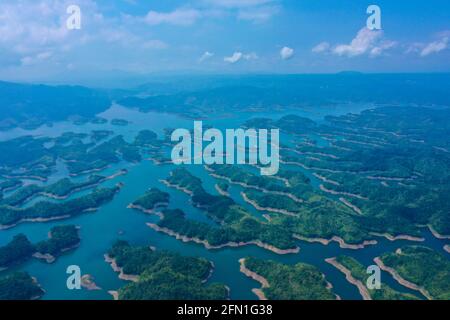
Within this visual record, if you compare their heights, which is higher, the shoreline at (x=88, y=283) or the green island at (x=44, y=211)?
the green island at (x=44, y=211)

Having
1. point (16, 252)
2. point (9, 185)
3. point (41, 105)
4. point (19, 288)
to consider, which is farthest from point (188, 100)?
point (19, 288)

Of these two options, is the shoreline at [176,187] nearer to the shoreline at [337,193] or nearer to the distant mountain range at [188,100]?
the shoreline at [337,193]

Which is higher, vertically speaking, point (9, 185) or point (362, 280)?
point (9, 185)

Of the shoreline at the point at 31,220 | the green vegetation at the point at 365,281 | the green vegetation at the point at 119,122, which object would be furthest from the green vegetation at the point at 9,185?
the green vegetation at the point at 119,122

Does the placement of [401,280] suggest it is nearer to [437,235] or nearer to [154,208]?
[437,235]

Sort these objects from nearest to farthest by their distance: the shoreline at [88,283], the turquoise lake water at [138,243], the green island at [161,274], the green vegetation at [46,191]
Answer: the green island at [161,274] → the shoreline at [88,283] → the turquoise lake water at [138,243] → the green vegetation at [46,191]

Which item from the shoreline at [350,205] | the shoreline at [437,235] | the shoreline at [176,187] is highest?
the shoreline at [176,187]

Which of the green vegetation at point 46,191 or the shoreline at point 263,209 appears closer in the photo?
the shoreline at point 263,209

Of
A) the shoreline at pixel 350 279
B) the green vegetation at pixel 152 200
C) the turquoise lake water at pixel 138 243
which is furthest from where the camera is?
the green vegetation at pixel 152 200
